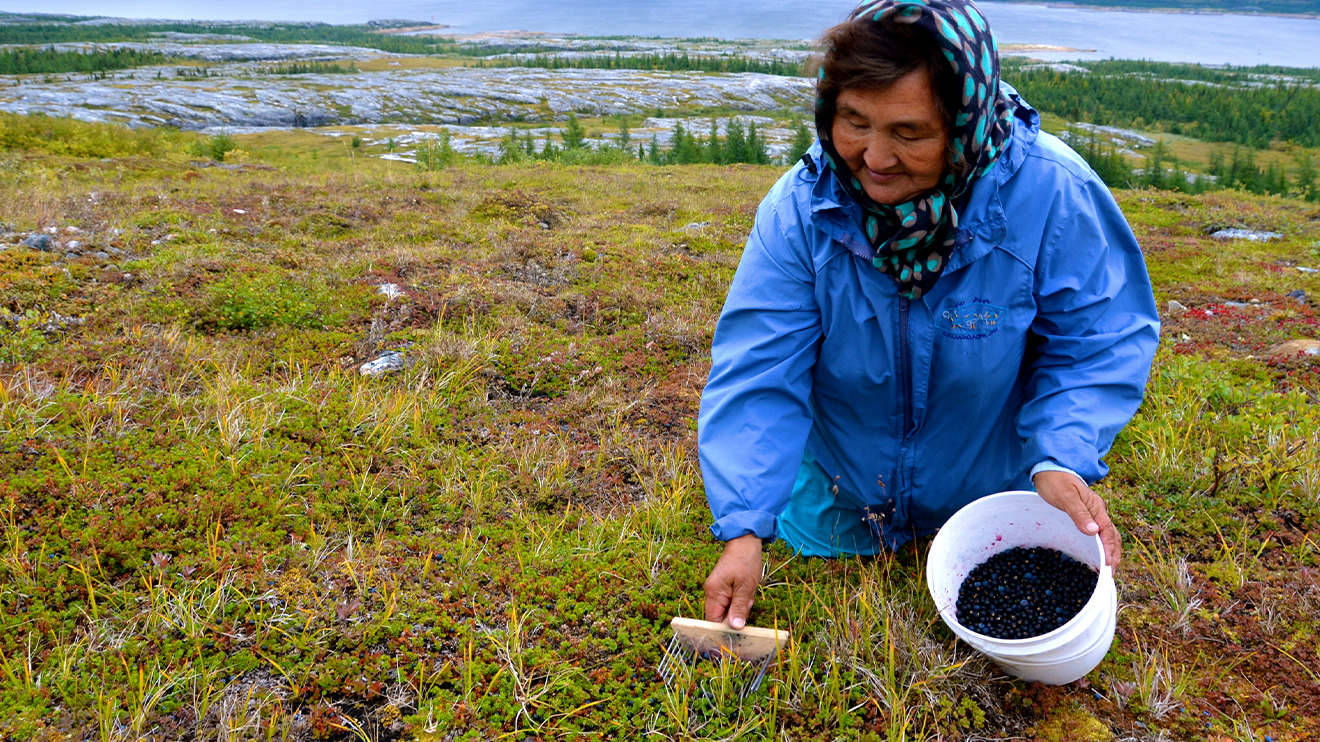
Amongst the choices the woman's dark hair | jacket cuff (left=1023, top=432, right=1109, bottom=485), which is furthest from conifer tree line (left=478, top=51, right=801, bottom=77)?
jacket cuff (left=1023, top=432, right=1109, bottom=485)

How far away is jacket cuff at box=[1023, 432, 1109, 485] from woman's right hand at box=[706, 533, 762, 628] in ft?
3.33

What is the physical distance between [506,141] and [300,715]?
29.5 meters

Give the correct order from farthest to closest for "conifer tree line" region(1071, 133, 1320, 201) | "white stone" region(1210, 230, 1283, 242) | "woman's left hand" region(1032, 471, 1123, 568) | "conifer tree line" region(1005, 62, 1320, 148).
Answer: "conifer tree line" region(1005, 62, 1320, 148)
"conifer tree line" region(1071, 133, 1320, 201)
"white stone" region(1210, 230, 1283, 242)
"woman's left hand" region(1032, 471, 1123, 568)

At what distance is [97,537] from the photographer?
296cm

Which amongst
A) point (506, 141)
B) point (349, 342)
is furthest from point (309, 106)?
point (349, 342)

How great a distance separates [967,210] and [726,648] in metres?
1.79

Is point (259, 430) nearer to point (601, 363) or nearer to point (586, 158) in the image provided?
point (601, 363)

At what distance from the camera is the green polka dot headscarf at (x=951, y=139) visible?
200 centimetres

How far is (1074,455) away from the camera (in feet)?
7.49

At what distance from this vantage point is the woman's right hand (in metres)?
2.36

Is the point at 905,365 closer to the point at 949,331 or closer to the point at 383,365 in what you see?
the point at 949,331

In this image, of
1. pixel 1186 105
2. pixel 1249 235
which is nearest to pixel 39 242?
pixel 1249 235

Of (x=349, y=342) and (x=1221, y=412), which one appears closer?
(x=1221, y=412)

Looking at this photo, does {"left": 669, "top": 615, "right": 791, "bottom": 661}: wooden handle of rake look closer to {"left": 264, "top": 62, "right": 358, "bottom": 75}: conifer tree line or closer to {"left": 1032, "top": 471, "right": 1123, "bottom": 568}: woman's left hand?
{"left": 1032, "top": 471, "right": 1123, "bottom": 568}: woman's left hand
